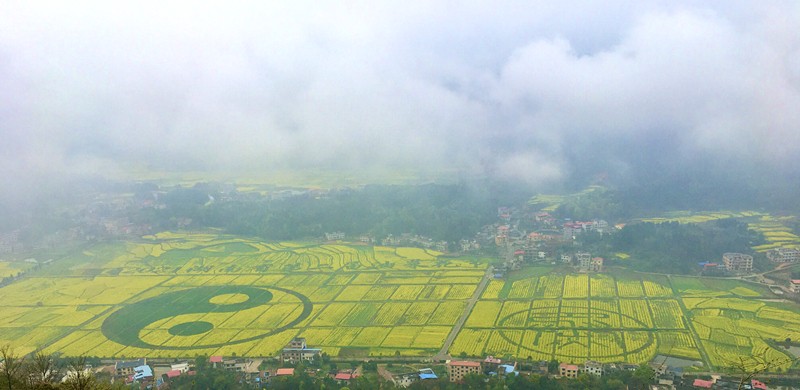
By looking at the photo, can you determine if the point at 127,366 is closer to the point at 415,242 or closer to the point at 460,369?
the point at 460,369

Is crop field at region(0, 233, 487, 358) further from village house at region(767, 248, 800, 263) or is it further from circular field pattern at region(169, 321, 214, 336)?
village house at region(767, 248, 800, 263)

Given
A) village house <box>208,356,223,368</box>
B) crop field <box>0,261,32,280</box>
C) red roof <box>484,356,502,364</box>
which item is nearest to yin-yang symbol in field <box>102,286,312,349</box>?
village house <box>208,356,223,368</box>

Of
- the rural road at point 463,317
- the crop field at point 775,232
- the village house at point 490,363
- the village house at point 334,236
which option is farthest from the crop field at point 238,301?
the crop field at point 775,232

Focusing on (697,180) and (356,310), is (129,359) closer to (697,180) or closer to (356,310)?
(356,310)

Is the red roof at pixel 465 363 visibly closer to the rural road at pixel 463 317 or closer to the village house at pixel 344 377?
the rural road at pixel 463 317

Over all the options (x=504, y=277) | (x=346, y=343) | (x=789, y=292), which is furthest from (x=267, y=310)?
(x=789, y=292)

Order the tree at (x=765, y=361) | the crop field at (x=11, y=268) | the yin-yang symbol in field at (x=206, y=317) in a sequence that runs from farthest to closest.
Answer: the crop field at (x=11, y=268) < the yin-yang symbol in field at (x=206, y=317) < the tree at (x=765, y=361)
